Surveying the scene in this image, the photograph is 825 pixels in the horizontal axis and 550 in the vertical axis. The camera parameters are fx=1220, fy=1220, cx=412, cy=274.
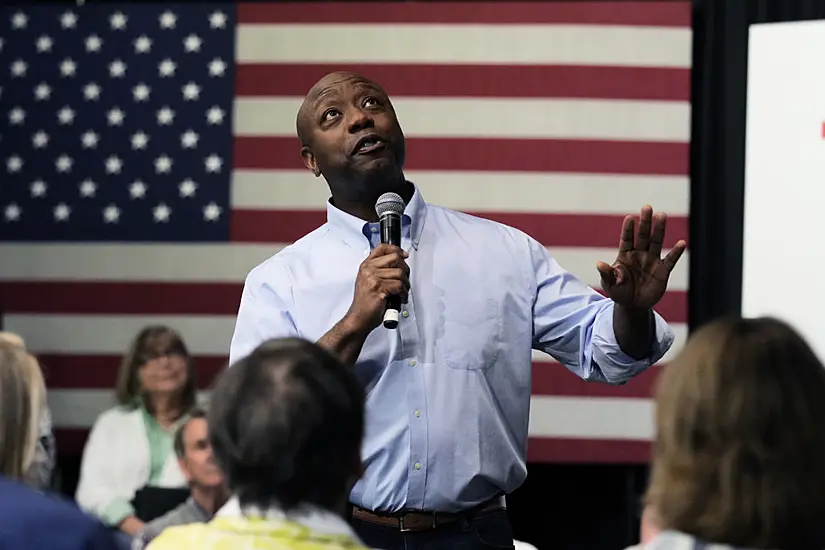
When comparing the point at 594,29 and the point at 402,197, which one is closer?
the point at 402,197

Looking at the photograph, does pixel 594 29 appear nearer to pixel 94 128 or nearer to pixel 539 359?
pixel 539 359

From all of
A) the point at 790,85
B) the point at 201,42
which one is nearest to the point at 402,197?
the point at 790,85

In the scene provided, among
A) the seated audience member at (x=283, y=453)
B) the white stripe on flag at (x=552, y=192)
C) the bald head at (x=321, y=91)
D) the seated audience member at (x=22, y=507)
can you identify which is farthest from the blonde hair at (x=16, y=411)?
the white stripe on flag at (x=552, y=192)

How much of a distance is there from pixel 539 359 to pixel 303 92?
→ 1498mm

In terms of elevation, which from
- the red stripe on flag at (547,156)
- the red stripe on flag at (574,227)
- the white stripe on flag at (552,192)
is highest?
the red stripe on flag at (547,156)

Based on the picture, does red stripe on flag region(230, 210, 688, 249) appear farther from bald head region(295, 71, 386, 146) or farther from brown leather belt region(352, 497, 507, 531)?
brown leather belt region(352, 497, 507, 531)

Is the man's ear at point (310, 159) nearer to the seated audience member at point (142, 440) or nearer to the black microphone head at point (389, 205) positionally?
the black microphone head at point (389, 205)

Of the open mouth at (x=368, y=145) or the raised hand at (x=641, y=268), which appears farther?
the open mouth at (x=368, y=145)

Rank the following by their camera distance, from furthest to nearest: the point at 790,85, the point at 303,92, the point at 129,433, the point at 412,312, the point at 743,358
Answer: the point at 303,92 < the point at 129,433 < the point at 790,85 < the point at 412,312 < the point at 743,358

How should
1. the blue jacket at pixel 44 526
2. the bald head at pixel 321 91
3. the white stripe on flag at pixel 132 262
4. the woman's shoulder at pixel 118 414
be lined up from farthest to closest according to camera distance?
the white stripe on flag at pixel 132 262, the woman's shoulder at pixel 118 414, the bald head at pixel 321 91, the blue jacket at pixel 44 526

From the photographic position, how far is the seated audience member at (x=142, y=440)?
4.69m

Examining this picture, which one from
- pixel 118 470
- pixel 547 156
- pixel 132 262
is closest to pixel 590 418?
pixel 547 156

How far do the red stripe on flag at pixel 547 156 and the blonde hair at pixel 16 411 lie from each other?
328 centimetres

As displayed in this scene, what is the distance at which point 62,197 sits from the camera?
530 centimetres
